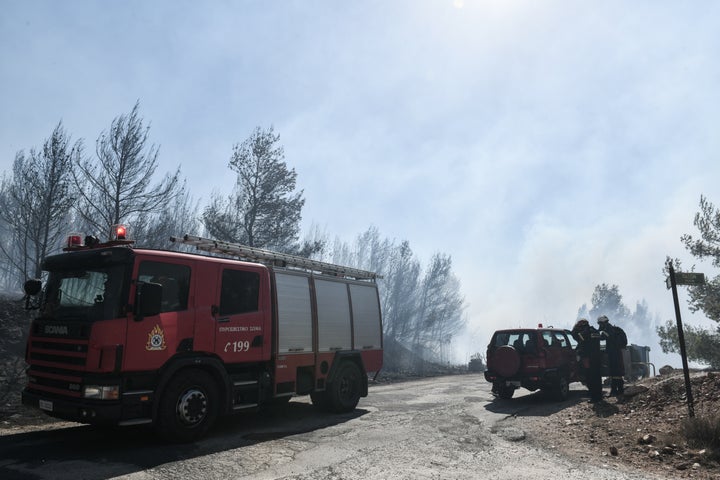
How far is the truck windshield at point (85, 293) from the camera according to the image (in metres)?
6.11

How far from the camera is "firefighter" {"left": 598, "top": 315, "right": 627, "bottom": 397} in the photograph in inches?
456

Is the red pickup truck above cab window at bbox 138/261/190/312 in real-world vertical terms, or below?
below

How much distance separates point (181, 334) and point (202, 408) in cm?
114

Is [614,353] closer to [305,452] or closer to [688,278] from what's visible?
[688,278]

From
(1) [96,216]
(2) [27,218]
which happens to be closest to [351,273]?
(1) [96,216]

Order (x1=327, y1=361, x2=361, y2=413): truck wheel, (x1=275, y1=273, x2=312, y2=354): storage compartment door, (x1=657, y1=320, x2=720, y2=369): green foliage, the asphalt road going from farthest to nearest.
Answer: (x1=657, y1=320, x2=720, y2=369): green foliage < (x1=327, y1=361, x2=361, y2=413): truck wheel < (x1=275, y1=273, x2=312, y2=354): storage compartment door < the asphalt road

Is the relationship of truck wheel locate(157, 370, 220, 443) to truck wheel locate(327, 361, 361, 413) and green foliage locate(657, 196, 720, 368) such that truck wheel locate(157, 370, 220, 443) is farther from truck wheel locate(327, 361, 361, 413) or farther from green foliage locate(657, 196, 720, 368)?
green foliage locate(657, 196, 720, 368)

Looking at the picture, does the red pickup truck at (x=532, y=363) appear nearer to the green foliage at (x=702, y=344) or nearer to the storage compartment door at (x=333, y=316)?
the storage compartment door at (x=333, y=316)

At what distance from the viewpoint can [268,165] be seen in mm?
23547

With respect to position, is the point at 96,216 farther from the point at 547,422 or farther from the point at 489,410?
the point at 547,422

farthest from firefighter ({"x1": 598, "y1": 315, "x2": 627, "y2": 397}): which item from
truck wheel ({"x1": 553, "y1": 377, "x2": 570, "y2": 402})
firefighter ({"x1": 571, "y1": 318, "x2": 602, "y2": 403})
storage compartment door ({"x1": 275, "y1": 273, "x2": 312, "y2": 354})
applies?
storage compartment door ({"x1": 275, "y1": 273, "x2": 312, "y2": 354})

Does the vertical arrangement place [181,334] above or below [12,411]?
above

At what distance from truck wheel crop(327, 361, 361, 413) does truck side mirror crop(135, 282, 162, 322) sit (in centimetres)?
426

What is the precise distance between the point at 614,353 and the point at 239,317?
9548 millimetres
